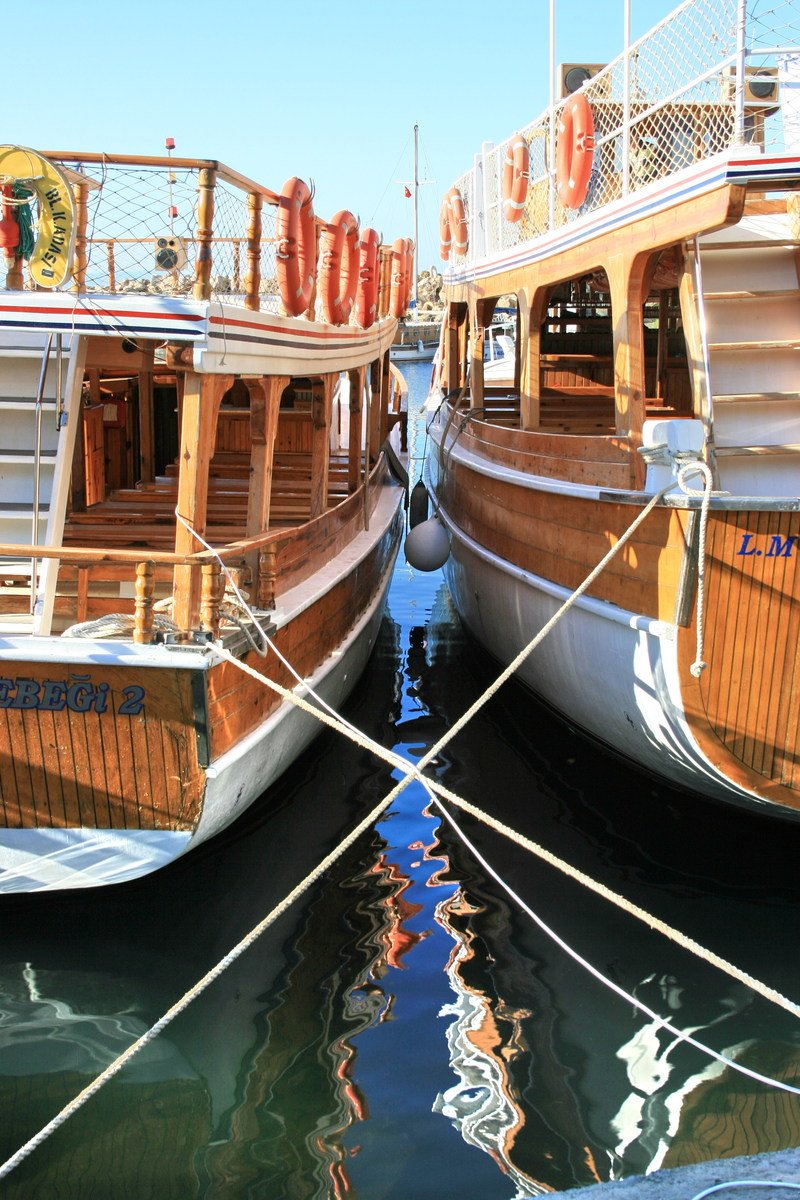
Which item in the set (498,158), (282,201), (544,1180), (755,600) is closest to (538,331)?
(498,158)

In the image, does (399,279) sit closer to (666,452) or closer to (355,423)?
(355,423)

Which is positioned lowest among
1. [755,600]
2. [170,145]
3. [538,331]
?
[755,600]

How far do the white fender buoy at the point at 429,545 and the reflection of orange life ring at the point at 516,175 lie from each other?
3.37 metres

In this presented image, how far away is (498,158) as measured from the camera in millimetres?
11266

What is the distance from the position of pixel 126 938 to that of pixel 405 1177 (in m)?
2.32

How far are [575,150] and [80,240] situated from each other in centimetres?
392

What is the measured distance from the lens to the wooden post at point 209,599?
5.80 m

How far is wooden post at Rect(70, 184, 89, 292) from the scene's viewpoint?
5965 millimetres

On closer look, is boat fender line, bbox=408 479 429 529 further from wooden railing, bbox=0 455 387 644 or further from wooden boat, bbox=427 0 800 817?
wooden railing, bbox=0 455 387 644

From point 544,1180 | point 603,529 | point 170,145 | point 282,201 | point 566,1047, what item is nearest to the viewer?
point 544,1180

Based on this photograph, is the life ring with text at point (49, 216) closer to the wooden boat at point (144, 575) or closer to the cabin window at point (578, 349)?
the wooden boat at point (144, 575)

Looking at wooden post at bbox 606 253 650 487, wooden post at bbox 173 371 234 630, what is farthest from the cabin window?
wooden post at bbox 173 371 234 630

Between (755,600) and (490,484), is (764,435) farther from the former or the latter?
(490,484)

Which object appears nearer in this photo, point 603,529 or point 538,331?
point 603,529
